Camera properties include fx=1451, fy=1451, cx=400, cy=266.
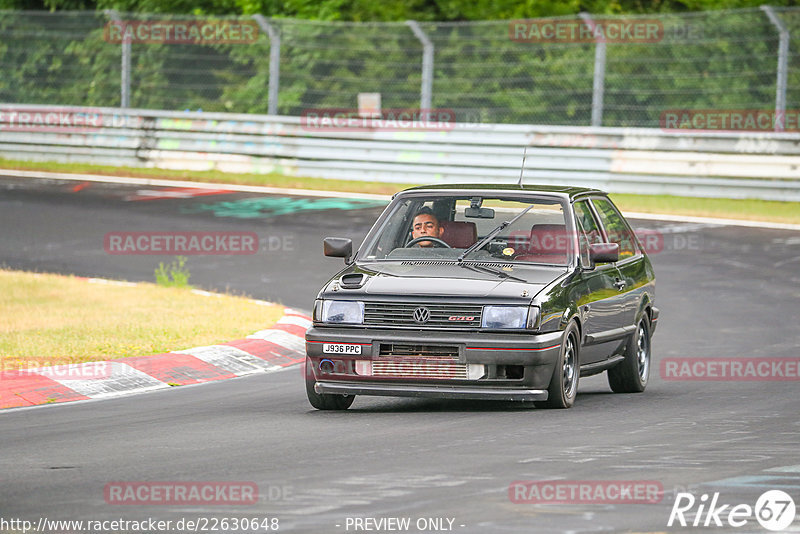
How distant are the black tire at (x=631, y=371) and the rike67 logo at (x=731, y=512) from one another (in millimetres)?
4203

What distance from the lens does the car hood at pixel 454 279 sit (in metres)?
8.75

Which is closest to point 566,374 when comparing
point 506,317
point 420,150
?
point 506,317

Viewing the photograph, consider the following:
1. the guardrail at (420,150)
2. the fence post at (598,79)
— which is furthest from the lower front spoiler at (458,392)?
the fence post at (598,79)

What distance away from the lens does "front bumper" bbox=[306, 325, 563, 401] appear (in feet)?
28.0

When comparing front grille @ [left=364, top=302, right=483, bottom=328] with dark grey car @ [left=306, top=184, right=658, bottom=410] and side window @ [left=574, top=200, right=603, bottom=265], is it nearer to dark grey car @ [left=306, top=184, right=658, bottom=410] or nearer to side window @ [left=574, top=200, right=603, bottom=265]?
dark grey car @ [left=306, top=184, right=658, bottom=410]

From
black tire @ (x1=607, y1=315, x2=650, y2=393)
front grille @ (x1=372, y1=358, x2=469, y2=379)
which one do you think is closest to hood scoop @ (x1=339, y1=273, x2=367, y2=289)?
front grille @ (x1=372, y1=358, x2=469, y2=379)

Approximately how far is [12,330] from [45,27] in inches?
667

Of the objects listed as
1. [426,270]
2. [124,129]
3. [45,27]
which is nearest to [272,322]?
[426,270]

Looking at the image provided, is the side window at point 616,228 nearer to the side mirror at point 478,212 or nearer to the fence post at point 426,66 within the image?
the side mirror at point 478,212

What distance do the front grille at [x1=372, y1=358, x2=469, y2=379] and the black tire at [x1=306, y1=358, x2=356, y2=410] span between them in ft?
2.09

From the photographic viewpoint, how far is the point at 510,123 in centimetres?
2506

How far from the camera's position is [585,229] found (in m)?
10.1

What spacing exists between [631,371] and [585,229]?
3.71ft

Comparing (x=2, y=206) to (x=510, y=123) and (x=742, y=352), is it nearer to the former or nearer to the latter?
(x=510, y=123)
